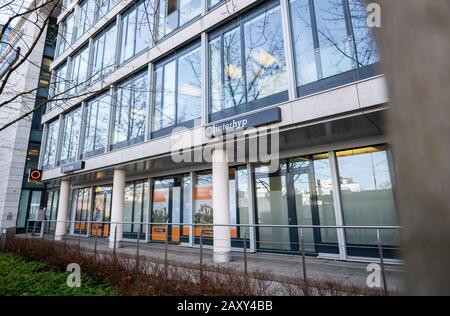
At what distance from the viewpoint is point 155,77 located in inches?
480

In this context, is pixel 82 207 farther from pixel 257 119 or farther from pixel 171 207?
pixel 257 119

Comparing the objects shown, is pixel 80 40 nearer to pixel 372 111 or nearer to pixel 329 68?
pixel 329 68

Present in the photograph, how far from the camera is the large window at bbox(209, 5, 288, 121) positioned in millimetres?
8453

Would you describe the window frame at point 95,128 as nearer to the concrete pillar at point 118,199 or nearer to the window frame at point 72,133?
the window frame at point 72,133

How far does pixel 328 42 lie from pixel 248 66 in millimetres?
2593

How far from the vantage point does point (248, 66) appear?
9.03 meters

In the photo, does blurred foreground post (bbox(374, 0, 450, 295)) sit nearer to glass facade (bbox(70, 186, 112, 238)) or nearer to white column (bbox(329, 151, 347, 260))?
white column (bbox(329, 151, 347, 260))

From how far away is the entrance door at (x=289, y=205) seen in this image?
350 inches

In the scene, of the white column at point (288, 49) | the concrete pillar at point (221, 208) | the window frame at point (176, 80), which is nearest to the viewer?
the white column at point (288, 49)

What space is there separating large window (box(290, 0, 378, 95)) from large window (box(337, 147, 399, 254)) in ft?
8.59

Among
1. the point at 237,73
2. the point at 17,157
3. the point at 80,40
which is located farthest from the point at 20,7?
the point at 17,157

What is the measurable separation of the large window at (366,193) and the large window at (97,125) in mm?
11271

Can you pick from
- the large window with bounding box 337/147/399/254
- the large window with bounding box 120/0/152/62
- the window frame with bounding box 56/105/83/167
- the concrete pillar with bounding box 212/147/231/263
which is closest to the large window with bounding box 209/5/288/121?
the concrete pillar with bounding box 212/147/231/263

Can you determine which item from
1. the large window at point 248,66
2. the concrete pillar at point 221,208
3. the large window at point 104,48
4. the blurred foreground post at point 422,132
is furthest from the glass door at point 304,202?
the large window at point 104,48
